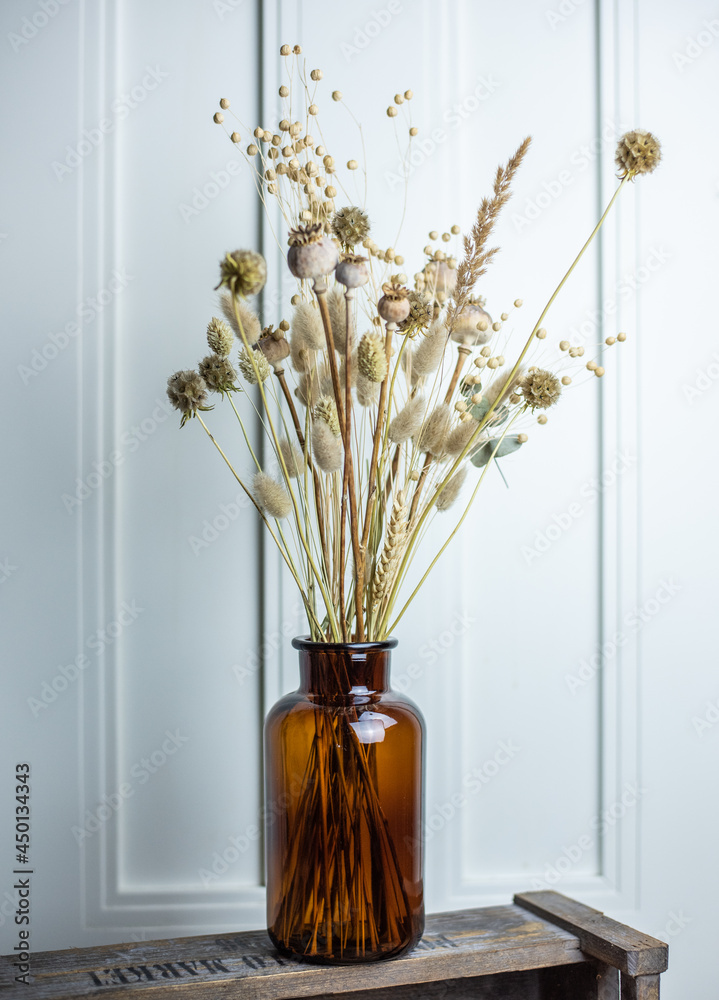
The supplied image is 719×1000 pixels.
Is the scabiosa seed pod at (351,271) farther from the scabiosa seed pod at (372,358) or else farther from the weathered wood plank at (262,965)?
the weathered wood plank at (262,965)

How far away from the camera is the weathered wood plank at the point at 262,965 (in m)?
0.81

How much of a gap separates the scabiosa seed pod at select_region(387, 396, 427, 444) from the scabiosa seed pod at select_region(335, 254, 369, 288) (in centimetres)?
14

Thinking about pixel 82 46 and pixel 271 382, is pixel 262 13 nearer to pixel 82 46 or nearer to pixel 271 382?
pixel 82 46

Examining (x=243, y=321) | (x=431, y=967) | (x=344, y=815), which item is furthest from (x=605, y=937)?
(x=243, y=321)

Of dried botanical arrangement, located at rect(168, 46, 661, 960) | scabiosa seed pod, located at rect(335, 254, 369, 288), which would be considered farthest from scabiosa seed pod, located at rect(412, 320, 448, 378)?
scabiosa seed pod, located at rect(335, 254, 369, 288)

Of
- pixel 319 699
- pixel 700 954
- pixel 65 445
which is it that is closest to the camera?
pixel 319 699

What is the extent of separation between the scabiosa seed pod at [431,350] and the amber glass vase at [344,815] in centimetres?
29

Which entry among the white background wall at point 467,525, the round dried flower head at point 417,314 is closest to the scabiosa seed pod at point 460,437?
the round dried flower head at point 417,314

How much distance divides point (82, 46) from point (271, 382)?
0.55 metres

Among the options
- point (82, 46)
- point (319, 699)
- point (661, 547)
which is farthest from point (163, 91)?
point (661, 547)

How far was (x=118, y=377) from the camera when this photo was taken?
1.14 m

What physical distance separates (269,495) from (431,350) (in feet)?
0.75

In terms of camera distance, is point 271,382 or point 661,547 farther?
point 661,547

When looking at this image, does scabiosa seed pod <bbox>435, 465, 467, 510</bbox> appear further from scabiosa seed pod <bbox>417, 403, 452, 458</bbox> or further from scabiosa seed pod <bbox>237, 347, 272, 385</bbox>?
scabiosa seed pod <bbox>237, 347, 272, 385</bbox>
